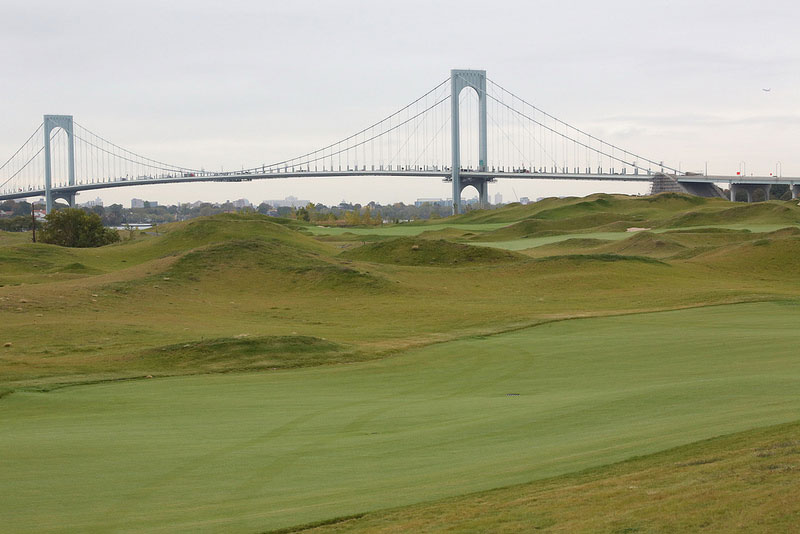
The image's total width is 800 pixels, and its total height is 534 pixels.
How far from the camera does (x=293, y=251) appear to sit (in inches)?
1781

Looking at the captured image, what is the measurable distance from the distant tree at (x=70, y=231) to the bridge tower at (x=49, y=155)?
1987 inches

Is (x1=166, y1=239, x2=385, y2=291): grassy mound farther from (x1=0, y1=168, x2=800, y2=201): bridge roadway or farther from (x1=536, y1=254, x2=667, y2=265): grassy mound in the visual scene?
(x1=0, y1=168, x2=800, y2=201): bridge roadway

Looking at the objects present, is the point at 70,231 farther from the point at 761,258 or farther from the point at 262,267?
the point at 761,258

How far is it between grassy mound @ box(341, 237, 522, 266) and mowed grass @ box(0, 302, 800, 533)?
28.9m

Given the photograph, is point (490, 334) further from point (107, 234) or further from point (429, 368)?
point (107, 234)

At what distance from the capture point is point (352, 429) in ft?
42.5

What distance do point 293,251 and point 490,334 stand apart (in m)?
21.5

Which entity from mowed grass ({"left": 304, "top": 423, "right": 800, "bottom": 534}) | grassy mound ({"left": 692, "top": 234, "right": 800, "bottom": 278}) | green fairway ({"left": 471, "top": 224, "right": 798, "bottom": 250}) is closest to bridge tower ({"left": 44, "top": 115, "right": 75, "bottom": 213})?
green fairway ({"left": 471, "top": 224, "right": 798, "bottom": 250})

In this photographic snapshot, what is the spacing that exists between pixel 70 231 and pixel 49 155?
61030 mm

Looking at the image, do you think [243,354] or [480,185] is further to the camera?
[480,185]

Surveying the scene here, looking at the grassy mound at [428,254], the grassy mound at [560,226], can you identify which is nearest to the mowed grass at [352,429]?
the grassy mound at [428,254]

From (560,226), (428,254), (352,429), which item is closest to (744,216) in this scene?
(560,226)

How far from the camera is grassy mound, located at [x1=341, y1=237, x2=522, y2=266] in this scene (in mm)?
49750

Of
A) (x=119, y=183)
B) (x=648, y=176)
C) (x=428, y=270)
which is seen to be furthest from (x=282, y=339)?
(x=119, y=183)
